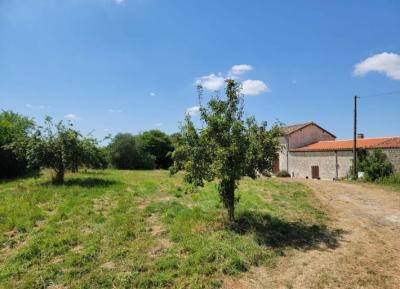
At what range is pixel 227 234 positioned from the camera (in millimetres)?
8492

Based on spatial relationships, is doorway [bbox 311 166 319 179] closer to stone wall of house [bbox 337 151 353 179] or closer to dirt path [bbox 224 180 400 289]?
stone wall of house [bbox 337 151 353 179]

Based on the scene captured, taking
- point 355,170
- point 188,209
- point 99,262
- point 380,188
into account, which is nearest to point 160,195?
point 188,209

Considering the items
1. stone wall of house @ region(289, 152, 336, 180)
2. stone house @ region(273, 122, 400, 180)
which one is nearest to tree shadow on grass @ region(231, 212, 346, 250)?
stone house @ region(273, 122, 400, 180)

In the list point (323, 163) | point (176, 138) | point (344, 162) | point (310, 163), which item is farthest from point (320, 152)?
point (176, 138)

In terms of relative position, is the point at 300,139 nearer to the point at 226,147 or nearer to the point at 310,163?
the point at 310,163

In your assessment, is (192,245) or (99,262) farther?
(192,245)

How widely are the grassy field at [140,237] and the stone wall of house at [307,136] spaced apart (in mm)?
22030

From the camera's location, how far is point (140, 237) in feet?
28.0

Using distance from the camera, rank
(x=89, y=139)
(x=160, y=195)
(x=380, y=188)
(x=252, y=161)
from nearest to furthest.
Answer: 1. (x=252, y=161)
2. (x=160, y=195)
3. (x=89, y=139)
4. (x=380, y=188)

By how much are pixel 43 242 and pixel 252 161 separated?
225 inches

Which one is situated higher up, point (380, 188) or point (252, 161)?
point (252, 161)

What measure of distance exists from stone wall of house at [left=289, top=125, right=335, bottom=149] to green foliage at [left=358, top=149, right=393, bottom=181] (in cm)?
1055

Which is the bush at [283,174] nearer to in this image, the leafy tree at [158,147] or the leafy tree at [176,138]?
the leafy tree at [158,147]

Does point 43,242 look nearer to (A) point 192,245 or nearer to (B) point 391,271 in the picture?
(A) point 192,245
